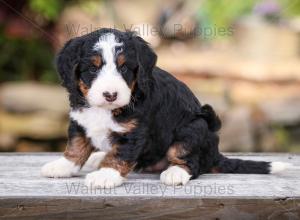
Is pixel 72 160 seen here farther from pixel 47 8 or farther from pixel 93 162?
pixel 47 8

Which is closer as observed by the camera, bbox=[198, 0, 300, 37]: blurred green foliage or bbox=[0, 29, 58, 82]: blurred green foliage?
bbox=[0, 29, 58, 82]: blurred green foliage

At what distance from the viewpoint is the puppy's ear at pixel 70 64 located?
4148 mm

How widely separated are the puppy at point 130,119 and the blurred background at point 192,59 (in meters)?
4.15

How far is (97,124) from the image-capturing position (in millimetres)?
4273

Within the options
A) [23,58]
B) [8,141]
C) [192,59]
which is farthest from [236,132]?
[23,58]

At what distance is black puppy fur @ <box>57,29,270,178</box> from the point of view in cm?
415

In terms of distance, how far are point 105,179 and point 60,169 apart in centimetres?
47

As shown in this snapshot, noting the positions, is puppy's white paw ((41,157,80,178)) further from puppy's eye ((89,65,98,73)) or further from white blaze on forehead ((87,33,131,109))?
puppy's eye ((89,65,98,73))

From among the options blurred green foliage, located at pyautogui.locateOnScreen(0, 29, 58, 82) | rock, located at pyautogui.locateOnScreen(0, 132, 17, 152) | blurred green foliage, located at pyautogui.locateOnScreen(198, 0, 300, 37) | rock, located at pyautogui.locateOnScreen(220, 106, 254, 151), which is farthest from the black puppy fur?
blurred green foliage, located at pyautogui.locateOnScreen(198, 0, 300, 37)

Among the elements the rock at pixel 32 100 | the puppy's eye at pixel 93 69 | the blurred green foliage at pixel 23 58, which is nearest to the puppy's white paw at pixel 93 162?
the puppy's eye at pixel 93 69

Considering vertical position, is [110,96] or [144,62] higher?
[144,62]

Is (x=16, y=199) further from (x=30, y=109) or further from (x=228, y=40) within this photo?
(x=228, y=40)

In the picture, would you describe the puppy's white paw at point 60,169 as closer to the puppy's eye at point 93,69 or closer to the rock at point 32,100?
the puppy's eye at point 93,69

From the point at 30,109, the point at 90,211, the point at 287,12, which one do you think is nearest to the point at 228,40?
the point at 287,12
